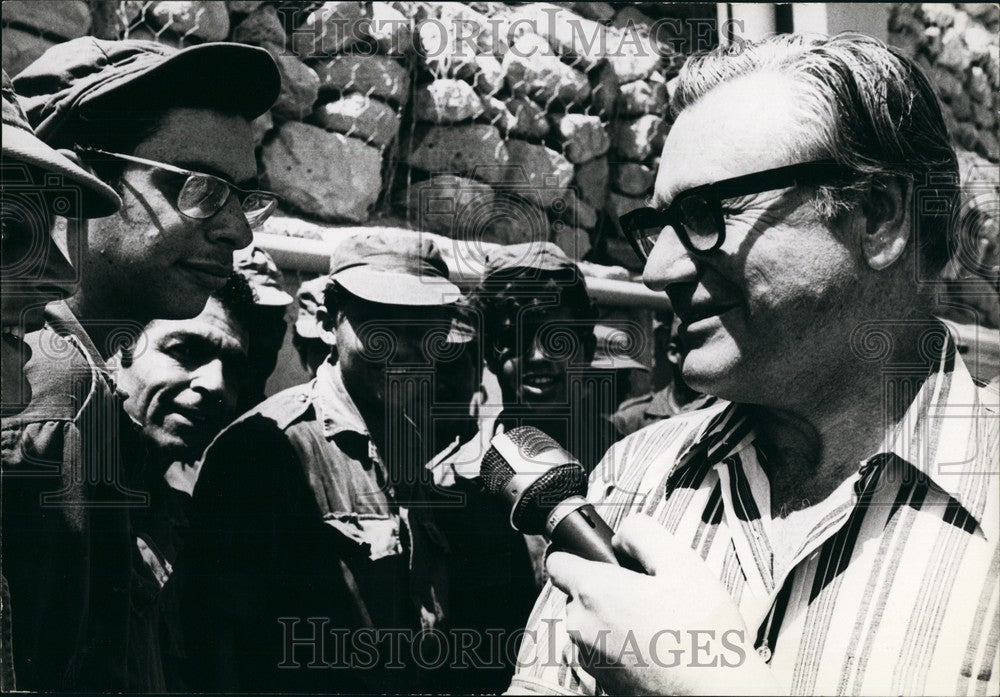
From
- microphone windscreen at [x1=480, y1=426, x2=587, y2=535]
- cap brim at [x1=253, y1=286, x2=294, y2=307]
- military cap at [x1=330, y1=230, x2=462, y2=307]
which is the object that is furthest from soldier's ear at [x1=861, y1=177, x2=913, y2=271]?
cap brim at [x1=253, y1=286, x2=294, y2=307]

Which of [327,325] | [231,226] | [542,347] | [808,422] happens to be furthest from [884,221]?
[231,226]

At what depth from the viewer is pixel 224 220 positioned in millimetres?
2830

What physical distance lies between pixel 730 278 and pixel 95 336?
5.41ft

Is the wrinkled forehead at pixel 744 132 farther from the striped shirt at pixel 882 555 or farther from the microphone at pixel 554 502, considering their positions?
the microphone at pixel 554 502

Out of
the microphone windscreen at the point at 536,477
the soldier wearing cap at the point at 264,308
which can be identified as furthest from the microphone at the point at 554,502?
the soldier wearing cap at the point at 264,308

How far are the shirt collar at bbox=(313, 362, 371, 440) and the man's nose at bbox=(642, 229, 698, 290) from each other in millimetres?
881

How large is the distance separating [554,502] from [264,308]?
1.07 metres

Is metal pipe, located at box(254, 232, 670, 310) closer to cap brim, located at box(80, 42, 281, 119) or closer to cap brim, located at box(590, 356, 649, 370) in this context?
cap brim, located at box(590, 356, 649, 370)

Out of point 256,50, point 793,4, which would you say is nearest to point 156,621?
point 256,50

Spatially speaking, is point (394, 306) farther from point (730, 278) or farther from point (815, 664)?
point (815, 664)

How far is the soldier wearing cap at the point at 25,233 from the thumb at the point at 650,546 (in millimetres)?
1577

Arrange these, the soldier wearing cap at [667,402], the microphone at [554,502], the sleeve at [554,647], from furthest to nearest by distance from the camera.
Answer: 1. the soldier wearing cap at [667,402]
2. the sleeve at [554,647]
3. the microphone at [554,502]

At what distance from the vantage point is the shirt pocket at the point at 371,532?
111 inches

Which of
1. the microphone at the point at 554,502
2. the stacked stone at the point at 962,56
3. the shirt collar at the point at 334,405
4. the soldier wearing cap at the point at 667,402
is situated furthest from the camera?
the stacked stone at the point at 962,56
